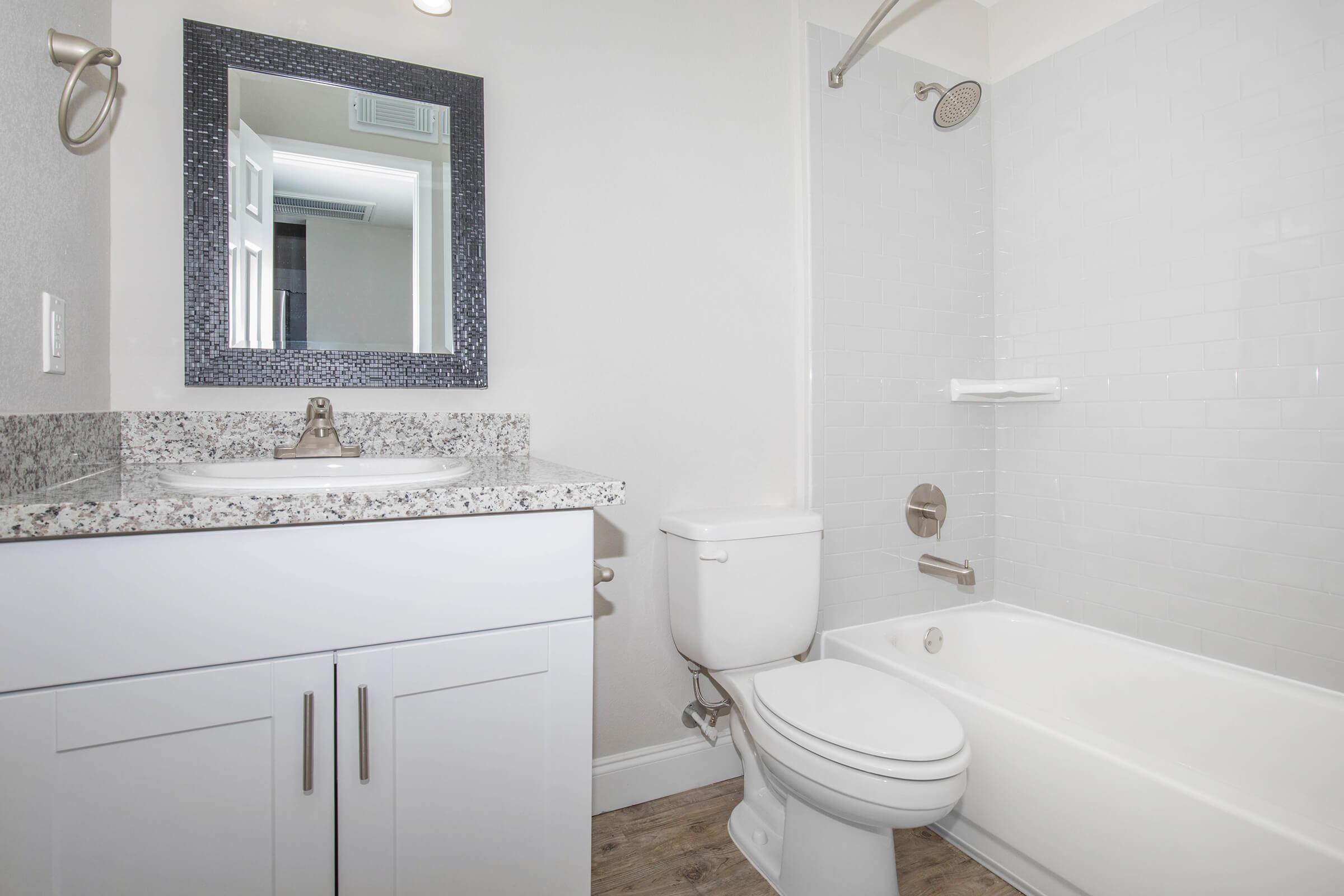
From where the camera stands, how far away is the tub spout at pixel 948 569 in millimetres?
1847

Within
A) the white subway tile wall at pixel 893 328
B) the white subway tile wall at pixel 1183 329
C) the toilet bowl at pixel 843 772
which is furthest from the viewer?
the white subway tile wall at pixel 893 328

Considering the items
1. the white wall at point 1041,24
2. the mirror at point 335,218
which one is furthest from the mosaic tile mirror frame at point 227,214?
the white wall at point 1041,24

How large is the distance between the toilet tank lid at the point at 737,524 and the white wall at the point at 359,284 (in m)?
0.78

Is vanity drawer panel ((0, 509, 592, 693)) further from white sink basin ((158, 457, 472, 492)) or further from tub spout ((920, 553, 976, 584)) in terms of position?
tub spout ((920, 553, 976, 584))

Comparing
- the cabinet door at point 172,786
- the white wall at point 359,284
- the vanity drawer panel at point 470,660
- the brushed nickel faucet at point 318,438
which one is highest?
the white wall at point 359,284

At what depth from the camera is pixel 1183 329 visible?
177cm

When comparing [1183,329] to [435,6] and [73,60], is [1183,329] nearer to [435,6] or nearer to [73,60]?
[435,6]

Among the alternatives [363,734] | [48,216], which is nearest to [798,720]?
[363,734]

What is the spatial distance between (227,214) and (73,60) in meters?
0.31

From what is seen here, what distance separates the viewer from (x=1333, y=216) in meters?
1.50

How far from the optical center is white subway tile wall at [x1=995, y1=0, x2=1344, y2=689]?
5.04ft

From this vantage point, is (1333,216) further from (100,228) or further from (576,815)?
(100,228)

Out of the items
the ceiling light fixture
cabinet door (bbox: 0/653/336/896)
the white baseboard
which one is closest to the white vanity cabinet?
cabinet door (bbox: 0/653/336/896)

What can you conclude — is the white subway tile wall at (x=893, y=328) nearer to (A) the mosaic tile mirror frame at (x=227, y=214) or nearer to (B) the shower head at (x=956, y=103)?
(B) the shower head at (x=956, y=103)
